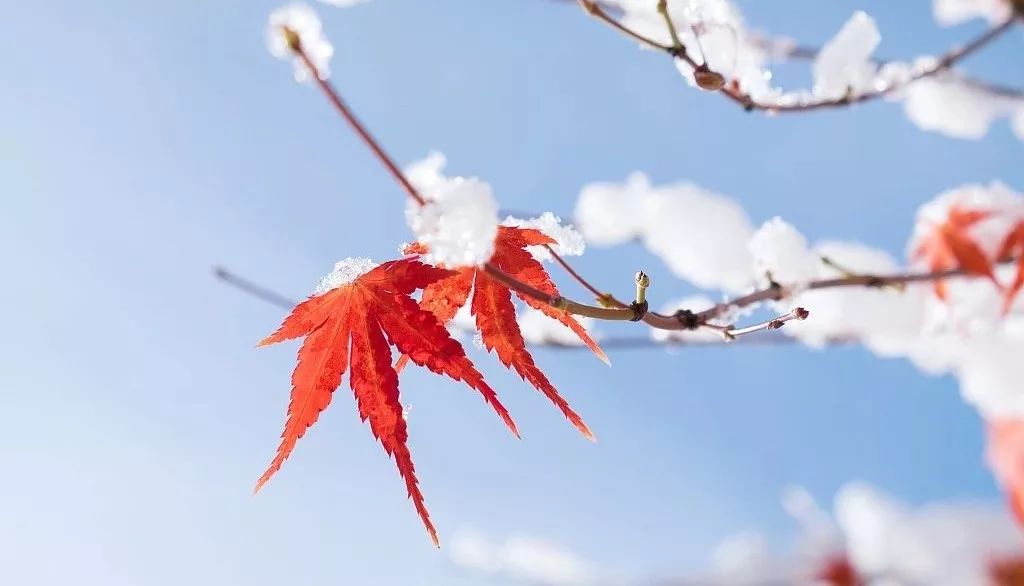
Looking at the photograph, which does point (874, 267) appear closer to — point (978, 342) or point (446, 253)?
point (978, 342)

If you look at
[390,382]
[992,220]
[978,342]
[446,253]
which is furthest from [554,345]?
[978,342]

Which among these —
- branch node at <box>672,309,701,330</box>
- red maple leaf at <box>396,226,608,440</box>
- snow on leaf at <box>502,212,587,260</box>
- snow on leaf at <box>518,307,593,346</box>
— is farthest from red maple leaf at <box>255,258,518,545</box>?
snow on leaf at <box>518,307,593,346</box>

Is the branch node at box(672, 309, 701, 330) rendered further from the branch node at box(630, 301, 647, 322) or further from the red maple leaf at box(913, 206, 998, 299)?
the red maple leaf at box(913, 206, 998, 299)

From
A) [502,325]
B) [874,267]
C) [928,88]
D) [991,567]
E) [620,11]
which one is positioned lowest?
[502,325]

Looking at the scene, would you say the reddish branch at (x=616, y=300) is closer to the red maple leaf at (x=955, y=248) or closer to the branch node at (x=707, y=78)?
the branch node at (x=707, y=78)

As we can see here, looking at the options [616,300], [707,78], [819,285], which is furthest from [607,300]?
[819,285]

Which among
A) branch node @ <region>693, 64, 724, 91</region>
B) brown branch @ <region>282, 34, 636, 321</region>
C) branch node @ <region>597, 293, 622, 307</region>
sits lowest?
brown branch @ <region>282, 34, 636, 321</region>

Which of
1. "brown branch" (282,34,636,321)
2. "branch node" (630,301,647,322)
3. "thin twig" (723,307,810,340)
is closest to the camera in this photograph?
"brown branch" (282,34,636,321)
